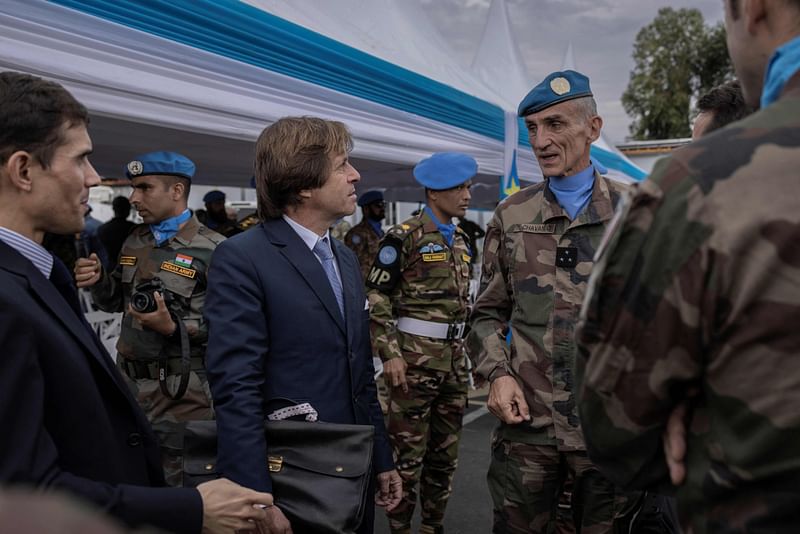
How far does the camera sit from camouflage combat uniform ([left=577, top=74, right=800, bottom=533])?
0.77 metres

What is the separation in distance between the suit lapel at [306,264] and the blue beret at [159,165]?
152 cm

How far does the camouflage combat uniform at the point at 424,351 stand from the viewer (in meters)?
3.43

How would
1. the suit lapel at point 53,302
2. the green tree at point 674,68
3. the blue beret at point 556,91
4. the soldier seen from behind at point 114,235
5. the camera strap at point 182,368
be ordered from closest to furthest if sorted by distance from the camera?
the suit lapel at point 53,302 → the blue beret at point 556,91 → the camera strap at point 182,368 → the soldier seen from behind at point 114,235 → the green tree at point 674,68

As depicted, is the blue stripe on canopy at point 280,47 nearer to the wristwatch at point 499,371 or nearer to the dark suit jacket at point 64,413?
the dark suit jacket at point 64,413

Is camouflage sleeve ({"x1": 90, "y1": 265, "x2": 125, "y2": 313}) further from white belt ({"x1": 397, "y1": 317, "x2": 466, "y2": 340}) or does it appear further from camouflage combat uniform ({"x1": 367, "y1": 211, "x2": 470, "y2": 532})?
white belt ({"x1": 397, "y1": 317, "x2": 466, "y2": 340})

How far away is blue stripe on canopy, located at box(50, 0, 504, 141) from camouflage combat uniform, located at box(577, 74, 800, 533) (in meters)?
2.06

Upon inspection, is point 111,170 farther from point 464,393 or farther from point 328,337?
point 328,337

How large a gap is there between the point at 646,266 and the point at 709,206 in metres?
0.11

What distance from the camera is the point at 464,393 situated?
3662 millimetres

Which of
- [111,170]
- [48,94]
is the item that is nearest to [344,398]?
[48,94]

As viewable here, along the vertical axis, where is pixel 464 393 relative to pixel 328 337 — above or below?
below

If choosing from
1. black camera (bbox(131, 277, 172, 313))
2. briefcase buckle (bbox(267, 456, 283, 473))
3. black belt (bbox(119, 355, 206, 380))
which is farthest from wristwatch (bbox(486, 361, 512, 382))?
black belt (bbox(119, 355, 206, 380))

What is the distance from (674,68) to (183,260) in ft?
95.8

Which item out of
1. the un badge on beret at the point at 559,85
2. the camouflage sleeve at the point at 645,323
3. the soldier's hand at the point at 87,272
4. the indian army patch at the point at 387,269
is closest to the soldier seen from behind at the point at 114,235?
the soldier's hand at the point at 87,272
